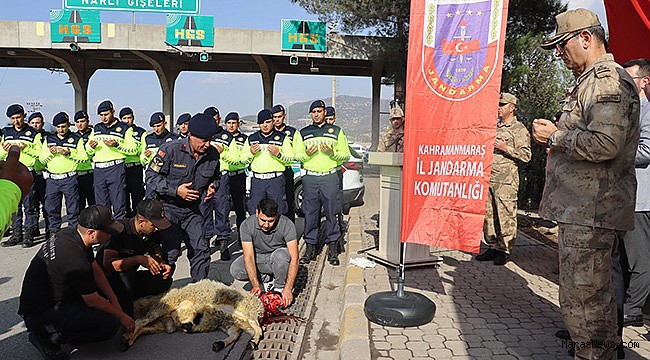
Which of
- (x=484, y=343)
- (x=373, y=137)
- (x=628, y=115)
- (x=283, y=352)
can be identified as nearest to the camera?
(x=628, y=115)

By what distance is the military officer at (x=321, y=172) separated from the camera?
20.5 ft

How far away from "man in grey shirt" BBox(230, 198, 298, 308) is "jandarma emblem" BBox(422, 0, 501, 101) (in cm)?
Answer: 191

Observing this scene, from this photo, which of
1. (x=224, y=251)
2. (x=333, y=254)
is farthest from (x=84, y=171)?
(x=333, y=254)

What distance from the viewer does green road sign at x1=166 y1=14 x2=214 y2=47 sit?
757 inches

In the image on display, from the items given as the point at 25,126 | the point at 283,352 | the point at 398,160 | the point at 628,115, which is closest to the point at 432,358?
the point at 283,352

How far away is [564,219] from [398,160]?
252cm

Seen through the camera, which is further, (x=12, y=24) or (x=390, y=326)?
(x=12, y=24)

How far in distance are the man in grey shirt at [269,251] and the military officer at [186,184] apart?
0.43 meters

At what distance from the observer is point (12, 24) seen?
67.8 ft

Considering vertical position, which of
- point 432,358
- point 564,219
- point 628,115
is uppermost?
point 628,115

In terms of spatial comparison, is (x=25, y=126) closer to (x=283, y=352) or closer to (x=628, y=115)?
(x=283, y=352)

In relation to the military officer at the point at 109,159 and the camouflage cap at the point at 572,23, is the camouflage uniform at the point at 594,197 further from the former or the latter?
the military officer at the point at 109,159

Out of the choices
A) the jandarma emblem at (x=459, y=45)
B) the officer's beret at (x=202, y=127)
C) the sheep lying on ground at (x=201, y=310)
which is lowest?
the sheep lying on ground at (x=201, y=310)

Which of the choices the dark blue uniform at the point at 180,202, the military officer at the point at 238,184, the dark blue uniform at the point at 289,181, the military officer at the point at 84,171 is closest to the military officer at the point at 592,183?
the dark blue uniform at the point at 180,202
